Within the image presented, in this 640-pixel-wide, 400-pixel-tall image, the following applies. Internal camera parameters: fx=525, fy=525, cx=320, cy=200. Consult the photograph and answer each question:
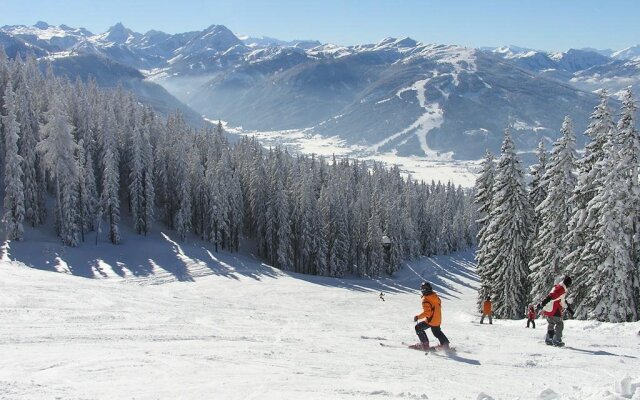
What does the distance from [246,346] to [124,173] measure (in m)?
74.2

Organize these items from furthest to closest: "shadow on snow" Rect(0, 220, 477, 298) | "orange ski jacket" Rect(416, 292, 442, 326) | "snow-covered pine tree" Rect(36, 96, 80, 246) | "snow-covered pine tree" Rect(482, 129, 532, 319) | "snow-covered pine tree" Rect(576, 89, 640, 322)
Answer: "snow-covered pine tree" Rect(36, 96, 80, 246)
"shadow on snow" Rect(0, 220, 477, 298)
"snow-covered pine tree" Rect(482, 129, 532, 319)
"snow-covered pine tree" Rect(576, 89, 640, 322)
"orange ski jacket" Rect(416, 292, 442, 326)

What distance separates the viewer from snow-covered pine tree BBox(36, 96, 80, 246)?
59.6 meters

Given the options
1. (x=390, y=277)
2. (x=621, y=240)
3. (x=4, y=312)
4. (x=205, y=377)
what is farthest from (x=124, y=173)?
(x=205, y=377)

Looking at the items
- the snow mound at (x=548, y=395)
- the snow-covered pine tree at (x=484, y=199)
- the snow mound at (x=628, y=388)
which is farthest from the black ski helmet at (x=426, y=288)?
the snow-covered pine tree at (x=484, y=199)

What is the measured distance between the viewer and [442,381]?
11.8m

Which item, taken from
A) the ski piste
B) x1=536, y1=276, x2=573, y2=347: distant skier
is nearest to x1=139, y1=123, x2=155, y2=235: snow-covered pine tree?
the ski piste

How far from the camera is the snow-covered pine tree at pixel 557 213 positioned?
3459 centimetres

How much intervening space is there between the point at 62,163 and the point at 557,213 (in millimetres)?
52046

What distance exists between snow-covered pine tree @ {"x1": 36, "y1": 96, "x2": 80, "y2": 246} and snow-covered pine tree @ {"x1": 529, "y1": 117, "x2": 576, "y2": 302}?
164 feet

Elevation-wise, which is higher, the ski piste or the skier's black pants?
the skier's black pants

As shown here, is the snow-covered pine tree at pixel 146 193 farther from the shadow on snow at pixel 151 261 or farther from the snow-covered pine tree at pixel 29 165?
the snow-covered pine tree at pixel 29 165

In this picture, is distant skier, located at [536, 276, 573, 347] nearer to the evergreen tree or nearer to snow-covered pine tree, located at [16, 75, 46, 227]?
the evergreen tree

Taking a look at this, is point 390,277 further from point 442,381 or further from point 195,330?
point 442,381

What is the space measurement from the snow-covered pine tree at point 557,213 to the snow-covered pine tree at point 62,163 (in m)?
50.1
